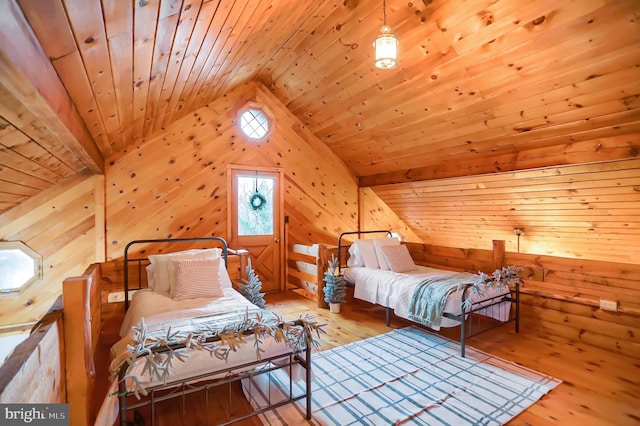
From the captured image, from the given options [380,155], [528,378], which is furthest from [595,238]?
[380,155]

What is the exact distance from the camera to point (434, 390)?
235cm

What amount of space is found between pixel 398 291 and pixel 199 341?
7.61 feet

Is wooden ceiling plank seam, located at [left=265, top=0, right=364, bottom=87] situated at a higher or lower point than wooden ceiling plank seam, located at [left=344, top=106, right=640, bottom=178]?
higher

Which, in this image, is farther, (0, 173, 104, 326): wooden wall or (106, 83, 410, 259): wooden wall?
(106, 83, 410, 259): wooden wall

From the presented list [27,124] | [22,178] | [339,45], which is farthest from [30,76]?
[339,45]

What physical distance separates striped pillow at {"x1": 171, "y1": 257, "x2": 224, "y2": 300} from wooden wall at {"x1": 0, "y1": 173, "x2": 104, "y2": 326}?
4.62 feet

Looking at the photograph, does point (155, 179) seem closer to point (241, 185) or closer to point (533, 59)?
point (241, 185)

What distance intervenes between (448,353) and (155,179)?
3964 mm

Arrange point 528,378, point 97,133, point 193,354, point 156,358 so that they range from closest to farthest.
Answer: point 156,358, point 193,354, point 528,378, point 97,133

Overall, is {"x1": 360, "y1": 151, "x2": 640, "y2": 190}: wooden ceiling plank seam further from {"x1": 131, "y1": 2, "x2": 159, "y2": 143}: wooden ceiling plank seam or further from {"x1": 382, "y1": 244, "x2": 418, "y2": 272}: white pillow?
{"x1": 131, "y1": 2, "x2": 159, "y2": 143}: wooden ceiling plank seam

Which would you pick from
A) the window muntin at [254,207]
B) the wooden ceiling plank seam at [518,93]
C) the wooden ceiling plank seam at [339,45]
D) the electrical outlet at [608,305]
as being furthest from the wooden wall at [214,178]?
the electrical outlet at [608,305]

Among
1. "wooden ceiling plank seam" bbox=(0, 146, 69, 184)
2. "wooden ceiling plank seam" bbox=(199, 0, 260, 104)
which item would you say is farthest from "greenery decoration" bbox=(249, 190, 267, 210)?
"wooden ceiling plank seam" bbox=(0, 146, 69, 184)

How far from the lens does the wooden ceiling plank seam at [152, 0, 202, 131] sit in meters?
1.65

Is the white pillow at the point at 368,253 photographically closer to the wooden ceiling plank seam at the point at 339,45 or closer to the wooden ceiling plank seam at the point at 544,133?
the wooden ceiling plank seam at the point at 544,133
